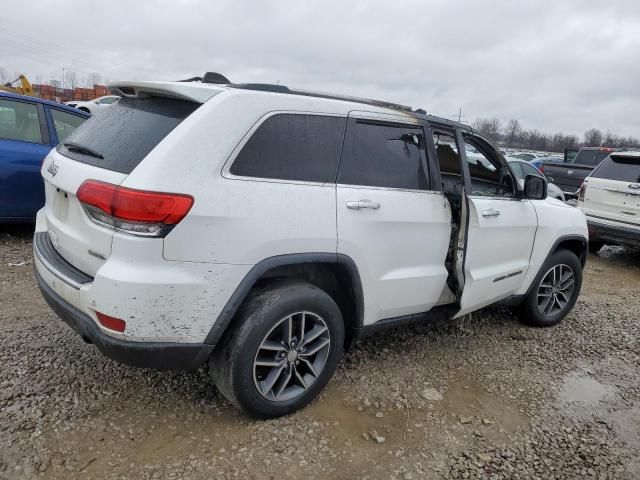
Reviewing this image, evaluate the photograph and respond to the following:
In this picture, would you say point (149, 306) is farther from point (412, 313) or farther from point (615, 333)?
point (615, 333)

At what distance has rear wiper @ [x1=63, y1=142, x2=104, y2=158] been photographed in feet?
8.39

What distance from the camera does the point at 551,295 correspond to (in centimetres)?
453

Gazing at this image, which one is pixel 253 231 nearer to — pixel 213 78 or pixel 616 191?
pixel 213 78

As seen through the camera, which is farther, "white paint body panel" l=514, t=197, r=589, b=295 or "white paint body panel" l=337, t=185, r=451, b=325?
"white paint body panel" l=514, t=197, r=589, b=295

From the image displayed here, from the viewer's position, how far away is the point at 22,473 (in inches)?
88.1

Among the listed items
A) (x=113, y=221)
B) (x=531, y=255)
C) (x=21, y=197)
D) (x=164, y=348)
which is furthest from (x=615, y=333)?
(x=21, y=197)

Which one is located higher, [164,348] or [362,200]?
[362,200]

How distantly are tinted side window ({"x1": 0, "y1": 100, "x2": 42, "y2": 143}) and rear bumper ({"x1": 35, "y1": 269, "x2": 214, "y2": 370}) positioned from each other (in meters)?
3.74

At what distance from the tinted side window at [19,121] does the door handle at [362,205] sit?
4.31m

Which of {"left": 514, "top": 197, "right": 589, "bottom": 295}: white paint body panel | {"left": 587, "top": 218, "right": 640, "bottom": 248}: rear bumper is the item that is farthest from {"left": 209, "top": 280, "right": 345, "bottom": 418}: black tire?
{"left": 587, "top": 218, "right": 640, "bottom": 248}: rear bumper

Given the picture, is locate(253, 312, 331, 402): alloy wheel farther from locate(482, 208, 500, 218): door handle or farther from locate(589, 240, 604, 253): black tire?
locate(589, 240, 604, 253): black tire

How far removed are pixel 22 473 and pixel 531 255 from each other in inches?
149

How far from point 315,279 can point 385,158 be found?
0.87 m

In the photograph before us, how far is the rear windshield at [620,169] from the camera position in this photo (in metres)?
7.15
